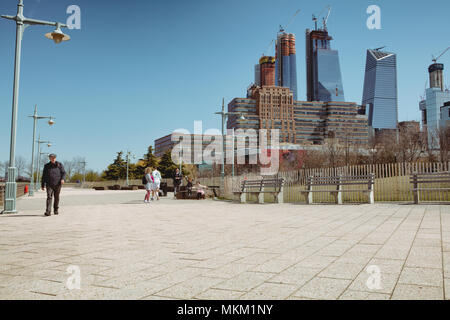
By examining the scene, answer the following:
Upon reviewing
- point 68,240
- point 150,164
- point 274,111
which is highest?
point 274,111

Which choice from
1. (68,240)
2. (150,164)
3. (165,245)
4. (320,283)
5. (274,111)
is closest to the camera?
(320,283)

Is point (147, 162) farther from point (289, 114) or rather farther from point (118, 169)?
point (289, 114)

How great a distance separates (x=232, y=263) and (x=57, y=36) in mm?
10837

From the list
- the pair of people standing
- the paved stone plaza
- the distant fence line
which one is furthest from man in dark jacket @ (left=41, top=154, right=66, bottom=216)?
the distant fence line

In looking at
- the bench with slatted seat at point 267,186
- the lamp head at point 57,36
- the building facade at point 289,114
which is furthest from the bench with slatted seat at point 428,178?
the building facade at point 289,114

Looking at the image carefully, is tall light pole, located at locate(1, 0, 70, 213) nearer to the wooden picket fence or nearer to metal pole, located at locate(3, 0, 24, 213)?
metal pole, located at locate(3, 0, 24, 213)

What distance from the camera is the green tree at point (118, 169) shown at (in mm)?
74750

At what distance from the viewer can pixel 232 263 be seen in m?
3.98

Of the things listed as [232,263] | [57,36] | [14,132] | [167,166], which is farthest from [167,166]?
[232,263]
